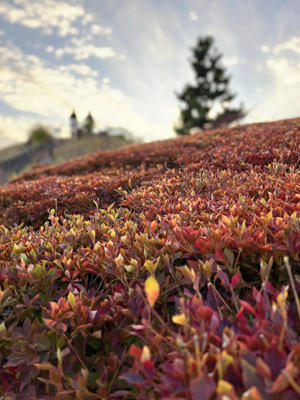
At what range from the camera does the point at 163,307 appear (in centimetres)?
168

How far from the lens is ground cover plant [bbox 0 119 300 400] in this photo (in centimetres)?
111

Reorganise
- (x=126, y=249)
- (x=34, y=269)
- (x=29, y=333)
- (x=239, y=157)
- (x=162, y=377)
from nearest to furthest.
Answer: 1. (x=162, y=377)
2. (x=29, y=333)
3. (x=34, y=269)
4. (x=126, y=249)
5. (x=239, y=157)

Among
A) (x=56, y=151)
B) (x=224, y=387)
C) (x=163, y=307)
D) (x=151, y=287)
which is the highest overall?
(x=56, y=151)

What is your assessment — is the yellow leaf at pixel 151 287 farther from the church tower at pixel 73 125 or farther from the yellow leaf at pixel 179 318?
the church tower at pixel 73 125

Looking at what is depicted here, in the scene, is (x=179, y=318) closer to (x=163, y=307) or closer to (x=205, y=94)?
(x=163, y=307)

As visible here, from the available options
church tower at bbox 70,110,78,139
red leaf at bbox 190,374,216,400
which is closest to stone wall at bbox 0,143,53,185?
church tower at bbox 70,110,78,139

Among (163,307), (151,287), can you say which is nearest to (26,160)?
(163,307)

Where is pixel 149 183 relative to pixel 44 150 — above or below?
below

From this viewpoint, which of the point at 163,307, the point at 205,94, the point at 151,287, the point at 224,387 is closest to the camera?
the point at 224,387

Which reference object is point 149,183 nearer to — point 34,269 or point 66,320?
point 34,269

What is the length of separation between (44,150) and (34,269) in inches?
1606

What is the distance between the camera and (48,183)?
217 inches

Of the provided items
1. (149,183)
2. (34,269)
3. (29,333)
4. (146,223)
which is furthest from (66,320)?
(149,183)

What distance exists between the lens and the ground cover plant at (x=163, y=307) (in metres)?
1.11
